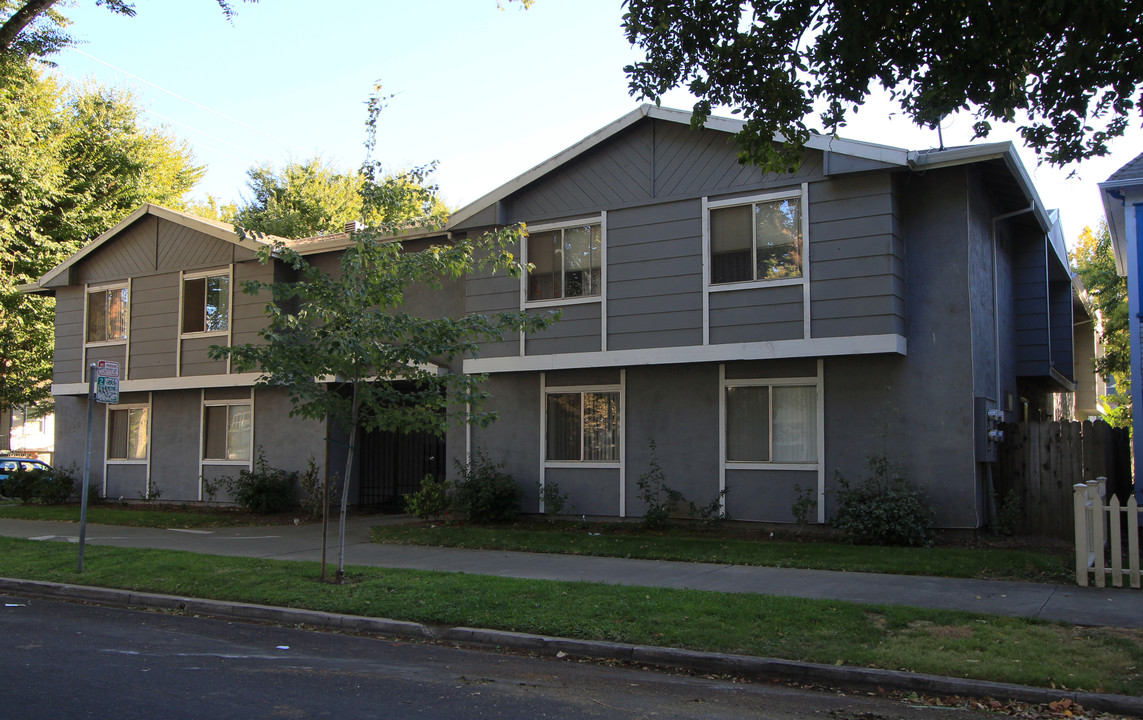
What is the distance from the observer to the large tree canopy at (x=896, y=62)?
25.8 ft

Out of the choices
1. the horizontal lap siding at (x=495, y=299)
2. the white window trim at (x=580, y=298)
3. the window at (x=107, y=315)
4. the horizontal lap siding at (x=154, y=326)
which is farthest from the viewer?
the window at (x=107, y=315)

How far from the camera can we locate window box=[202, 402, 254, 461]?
68.2 feet

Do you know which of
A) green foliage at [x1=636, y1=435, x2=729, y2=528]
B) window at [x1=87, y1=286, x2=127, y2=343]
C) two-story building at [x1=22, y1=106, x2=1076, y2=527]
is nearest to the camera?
two-story building at [x1=22, y1=106, x2=1076, y2=527]

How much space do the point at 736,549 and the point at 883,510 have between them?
7.19 feet

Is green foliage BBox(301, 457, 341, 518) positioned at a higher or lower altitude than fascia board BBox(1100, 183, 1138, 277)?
lower

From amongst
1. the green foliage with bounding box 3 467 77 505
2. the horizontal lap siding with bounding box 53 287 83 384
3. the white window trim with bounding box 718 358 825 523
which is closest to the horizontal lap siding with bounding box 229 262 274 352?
the horizontal lap siding with bounding box 53 287 83 384

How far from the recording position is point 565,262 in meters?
16.6

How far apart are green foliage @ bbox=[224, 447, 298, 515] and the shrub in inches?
465

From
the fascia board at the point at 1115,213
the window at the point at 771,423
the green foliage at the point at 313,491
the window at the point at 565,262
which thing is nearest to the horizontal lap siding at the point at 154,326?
the green foliage at the point at 313,491

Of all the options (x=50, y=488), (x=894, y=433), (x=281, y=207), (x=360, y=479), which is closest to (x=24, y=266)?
(x=50, y=488)

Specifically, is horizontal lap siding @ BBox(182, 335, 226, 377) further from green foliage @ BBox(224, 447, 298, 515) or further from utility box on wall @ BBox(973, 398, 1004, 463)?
utility box on wall @ BBox(973, 398, 1004, 463)

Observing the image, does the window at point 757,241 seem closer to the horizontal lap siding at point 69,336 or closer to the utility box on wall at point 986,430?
the utility box on wall at point 986,430

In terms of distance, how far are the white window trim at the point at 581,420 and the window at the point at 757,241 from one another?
2.69 metres

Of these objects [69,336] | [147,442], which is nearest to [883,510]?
[147,442]
